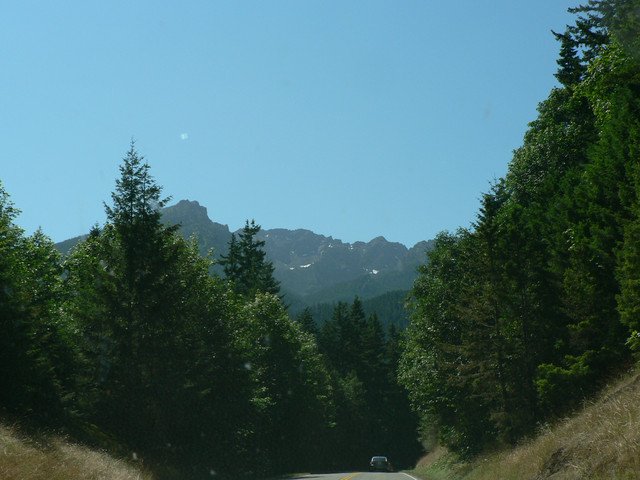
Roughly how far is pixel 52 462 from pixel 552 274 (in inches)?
876

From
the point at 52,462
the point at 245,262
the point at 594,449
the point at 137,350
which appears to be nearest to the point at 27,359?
the point at 52,462

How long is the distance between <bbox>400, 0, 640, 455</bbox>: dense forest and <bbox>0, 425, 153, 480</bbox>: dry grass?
14.6 m

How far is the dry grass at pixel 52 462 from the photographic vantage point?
40.3ft

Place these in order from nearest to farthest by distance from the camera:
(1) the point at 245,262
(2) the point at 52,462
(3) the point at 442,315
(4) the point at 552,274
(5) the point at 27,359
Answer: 1. (2) the point at 52,462
2. (5) the point at 27,359
3. (4) the point at 552,274
4. (3) the point at 442,315
5. (1) the point at 245,262

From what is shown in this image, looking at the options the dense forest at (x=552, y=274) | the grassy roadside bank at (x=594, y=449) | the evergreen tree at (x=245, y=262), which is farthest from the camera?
the evergreen tree at (x=245, y=262)

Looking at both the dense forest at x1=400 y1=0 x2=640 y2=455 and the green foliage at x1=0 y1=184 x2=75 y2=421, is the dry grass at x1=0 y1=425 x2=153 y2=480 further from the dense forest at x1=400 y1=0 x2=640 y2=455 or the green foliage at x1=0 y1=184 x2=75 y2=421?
the dense forest at x1=400 y1=0 x2=640 y2=455

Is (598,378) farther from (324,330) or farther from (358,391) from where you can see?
(324,330)

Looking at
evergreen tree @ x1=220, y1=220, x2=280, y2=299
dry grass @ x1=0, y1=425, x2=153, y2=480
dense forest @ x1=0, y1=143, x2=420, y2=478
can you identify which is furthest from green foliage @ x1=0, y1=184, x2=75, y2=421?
evergreen tree @ x1=220, y1=220, x2=280, y2=299

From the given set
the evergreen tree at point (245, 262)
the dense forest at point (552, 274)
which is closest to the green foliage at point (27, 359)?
the dense forest at point (552, 274)

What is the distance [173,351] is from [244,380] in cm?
828

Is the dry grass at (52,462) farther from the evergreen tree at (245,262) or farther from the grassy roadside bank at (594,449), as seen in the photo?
the evergreen tree at (245,262)

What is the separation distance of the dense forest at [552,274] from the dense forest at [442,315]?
3.7 inches

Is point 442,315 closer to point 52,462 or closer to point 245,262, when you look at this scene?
point 52,462

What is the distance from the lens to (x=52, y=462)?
13.9m
